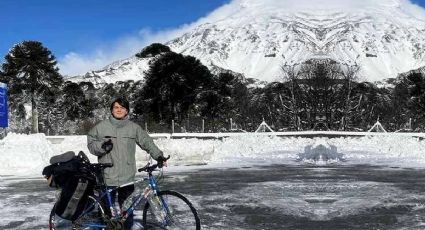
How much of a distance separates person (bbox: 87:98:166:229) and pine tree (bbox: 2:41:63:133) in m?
48.1

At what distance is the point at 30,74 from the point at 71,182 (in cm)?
4976

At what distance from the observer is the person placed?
22.1 ft

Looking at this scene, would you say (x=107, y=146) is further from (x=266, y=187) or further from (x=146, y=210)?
(x=266, y=187)

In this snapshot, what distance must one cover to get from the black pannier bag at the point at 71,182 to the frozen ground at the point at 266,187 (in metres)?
1.46

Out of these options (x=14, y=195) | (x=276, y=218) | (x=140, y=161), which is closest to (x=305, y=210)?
(x=276, y=218)

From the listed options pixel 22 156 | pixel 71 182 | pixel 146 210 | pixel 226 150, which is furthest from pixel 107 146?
pixel 226 150

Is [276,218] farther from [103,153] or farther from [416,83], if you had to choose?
[416,83]

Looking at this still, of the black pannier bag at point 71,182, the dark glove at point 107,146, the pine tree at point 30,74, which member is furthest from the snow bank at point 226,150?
the pine tree at point 30,74

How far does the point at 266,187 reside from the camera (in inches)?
489

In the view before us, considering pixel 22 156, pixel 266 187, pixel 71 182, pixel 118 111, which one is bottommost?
pixel 266 187

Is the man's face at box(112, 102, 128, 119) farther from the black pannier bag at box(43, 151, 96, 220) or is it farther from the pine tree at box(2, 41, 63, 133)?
the pine tree at box(2, 41, 63, 133)

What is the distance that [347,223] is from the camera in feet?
26.3

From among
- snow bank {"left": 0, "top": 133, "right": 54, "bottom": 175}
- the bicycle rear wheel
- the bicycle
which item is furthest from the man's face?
snow bank {"left": 0, "top": 133, "right": 54, "bottom": 175}

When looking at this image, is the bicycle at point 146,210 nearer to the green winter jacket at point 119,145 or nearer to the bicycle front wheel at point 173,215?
the bicycle front wheel at point 173,215
